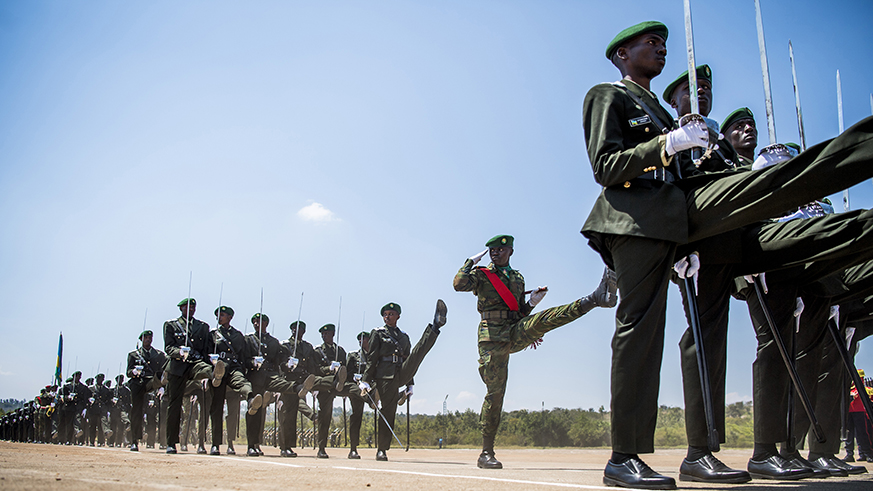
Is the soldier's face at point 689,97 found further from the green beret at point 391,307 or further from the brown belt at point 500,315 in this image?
the green beret at point 391,307

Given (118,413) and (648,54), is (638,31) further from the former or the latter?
(118,413)

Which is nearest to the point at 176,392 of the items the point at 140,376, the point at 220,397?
the point at 220,397

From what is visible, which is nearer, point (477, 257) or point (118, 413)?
point (477, 257)

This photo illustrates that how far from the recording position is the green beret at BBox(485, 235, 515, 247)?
26.5 feet

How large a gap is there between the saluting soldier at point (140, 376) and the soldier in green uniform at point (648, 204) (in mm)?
12755

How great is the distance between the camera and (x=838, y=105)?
7.18 m

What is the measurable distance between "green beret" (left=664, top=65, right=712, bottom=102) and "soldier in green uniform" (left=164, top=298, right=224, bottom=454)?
797 cm

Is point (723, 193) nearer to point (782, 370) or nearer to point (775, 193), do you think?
point (775, 193)

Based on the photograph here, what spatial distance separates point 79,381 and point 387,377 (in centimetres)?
1890

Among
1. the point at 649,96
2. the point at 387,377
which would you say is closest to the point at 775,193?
the point at 649,96

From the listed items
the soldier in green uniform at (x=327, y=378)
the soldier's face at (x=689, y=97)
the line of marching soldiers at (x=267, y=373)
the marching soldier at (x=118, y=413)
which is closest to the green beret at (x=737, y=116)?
the soldier's face at (x=689, y=97)

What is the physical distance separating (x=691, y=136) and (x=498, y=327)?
454cm

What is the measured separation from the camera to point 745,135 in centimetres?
557

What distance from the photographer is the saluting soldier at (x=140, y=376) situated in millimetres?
14023
